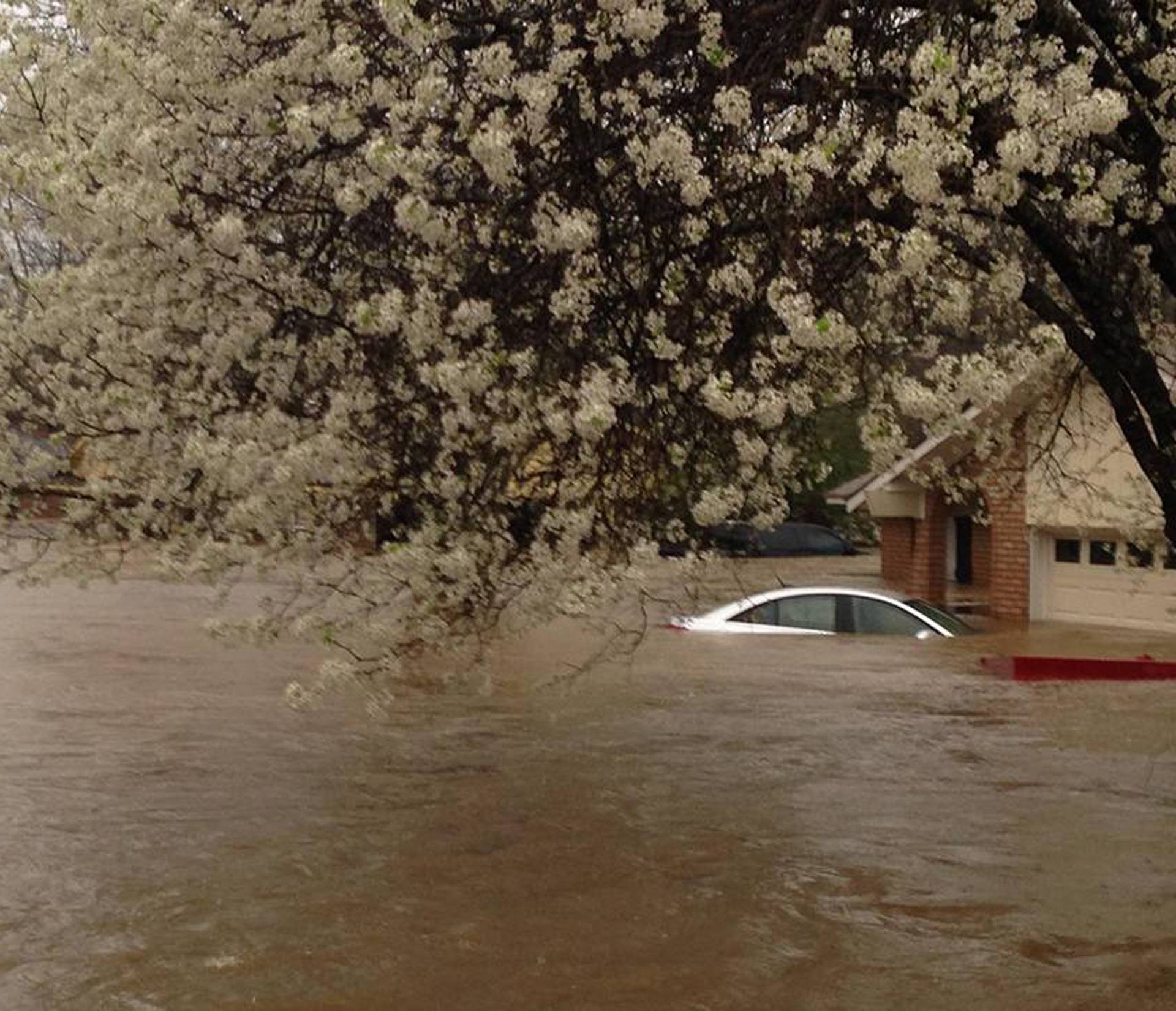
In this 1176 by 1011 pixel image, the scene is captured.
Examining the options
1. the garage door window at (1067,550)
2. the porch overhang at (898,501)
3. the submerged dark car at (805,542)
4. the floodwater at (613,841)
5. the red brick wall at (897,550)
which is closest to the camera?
the floodwater at (613,841)

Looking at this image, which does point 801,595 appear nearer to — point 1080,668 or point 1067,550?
point 1080,668

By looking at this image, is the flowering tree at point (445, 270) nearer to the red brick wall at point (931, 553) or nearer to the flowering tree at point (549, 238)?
the flowering tree at point (549, 238)

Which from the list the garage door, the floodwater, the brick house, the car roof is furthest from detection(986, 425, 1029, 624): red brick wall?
the car roof

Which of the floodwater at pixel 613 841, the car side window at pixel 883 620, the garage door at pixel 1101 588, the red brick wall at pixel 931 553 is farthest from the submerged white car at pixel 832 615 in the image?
the red brick wall at pixel 931 553

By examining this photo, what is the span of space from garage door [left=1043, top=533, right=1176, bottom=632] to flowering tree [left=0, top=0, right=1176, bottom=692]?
1451 cm

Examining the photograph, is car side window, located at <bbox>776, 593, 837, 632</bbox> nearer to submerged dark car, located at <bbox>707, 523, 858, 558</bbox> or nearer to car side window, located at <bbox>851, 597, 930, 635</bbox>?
car side window, located at <bbox>851, 597, 930, 635</bbox>

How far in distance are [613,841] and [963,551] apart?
23768 mm

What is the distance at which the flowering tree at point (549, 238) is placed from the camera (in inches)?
311

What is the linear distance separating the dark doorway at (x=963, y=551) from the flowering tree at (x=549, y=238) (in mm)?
25413

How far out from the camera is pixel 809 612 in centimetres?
2008

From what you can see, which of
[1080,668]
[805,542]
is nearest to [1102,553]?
[1080,668]

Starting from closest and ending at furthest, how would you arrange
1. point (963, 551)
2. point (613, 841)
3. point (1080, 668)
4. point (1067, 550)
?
point (613, 841) → point (1080, 668) → point (1067, 550) → point (963, 551)

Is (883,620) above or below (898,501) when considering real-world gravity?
below

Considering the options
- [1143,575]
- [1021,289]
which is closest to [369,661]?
[1021,289]
